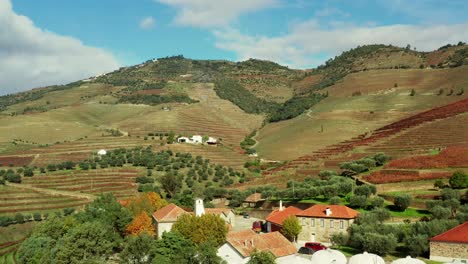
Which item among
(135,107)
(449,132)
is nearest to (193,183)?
(449,132)

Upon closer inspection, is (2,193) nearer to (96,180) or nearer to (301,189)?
(96,180)

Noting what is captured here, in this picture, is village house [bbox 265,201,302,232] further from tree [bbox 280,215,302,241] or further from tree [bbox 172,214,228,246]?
tree [bbox 172,214,228,246]

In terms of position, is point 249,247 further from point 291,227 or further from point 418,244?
point 418,244

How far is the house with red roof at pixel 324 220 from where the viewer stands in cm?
5003

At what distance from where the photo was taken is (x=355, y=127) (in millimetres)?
132875

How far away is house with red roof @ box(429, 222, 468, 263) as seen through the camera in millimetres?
38281

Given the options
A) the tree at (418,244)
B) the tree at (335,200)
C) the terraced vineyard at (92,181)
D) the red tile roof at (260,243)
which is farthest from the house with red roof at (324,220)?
the terraced vineyard at (92,181)

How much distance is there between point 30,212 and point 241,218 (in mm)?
34850

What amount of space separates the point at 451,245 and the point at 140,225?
32311mm

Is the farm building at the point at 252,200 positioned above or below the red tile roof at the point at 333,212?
below

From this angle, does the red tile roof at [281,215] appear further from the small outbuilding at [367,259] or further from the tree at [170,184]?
the tree at [170,184]

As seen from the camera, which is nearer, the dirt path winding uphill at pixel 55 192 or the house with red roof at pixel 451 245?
the house with red roof at pixel 451 245

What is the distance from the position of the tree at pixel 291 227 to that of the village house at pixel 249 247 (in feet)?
16.8

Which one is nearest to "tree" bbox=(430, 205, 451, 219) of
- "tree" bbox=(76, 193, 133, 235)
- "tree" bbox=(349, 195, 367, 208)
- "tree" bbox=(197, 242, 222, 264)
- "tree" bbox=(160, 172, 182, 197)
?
"tree" bbox=(349, 195, 367, 208)
